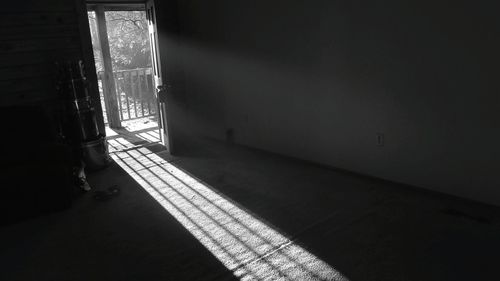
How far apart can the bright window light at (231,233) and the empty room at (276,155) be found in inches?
0.6

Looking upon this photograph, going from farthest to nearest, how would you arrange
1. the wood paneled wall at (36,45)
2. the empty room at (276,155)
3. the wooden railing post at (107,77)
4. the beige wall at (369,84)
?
1. the wooden railing post at (107,77)
2. the wood paneled wall at (36,45)
3. the beige wall at (369,84)
4. the empty room at (276,155)

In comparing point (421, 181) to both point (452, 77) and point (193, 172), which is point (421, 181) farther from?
point (193, 172)

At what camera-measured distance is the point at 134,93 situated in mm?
6539

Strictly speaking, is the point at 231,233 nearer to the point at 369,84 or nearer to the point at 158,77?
the point at 369,84

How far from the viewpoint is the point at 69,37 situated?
13.7 ft

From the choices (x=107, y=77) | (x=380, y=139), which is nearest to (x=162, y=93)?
(x=107, y=77)

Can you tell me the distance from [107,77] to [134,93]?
751 millimetres

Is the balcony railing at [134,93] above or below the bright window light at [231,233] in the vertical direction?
above

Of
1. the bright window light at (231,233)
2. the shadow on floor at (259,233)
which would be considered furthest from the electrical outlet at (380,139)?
the bright window light at (231,233)

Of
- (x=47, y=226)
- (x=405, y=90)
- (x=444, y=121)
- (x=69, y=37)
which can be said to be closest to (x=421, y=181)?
(x=444, y=121)

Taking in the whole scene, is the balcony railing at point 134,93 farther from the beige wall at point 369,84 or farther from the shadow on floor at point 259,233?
the shadow on floor at point 259,233

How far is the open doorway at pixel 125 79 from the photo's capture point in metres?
5.52

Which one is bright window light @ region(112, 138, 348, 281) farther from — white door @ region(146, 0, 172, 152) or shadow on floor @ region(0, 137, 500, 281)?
white door @ region(146, 0, 172, 152)

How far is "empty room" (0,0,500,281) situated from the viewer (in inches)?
90.3
